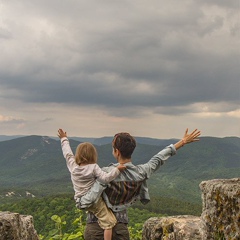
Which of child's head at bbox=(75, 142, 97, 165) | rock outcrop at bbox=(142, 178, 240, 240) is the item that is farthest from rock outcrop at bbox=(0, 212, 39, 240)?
rock outcrop at bbox=(142, 178, 240, 240)

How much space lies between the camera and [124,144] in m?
5.49

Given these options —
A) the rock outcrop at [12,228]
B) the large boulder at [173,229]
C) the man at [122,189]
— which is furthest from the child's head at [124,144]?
the rock outcrop at [12,228]

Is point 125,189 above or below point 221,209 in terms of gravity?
below

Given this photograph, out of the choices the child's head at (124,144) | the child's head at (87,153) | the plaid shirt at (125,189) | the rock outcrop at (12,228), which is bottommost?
the rock outcrop at (12,228)

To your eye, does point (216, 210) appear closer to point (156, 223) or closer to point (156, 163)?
point (156, 163)

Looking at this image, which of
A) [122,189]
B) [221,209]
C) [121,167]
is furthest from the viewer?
[122,189]

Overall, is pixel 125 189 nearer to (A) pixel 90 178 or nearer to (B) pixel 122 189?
(B) pixel 122 189

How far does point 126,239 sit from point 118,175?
1.09 meters

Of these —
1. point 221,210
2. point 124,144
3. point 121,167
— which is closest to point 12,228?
point 121,167

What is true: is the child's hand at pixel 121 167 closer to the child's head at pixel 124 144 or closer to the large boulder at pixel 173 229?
the child's head at pixel 124 144

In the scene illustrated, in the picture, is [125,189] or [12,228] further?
[12,228]

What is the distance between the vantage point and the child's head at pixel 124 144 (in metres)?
5.50

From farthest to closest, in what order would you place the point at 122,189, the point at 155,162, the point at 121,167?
the point at 155,162, the point at 122,189, the point at 121,167

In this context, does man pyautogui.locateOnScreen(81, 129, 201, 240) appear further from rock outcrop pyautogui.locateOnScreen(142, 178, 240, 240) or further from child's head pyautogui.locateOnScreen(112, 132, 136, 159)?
rock outcrop pyautogui.locateOnScreen(142, 178, 240, 240)
